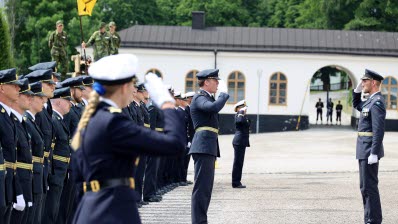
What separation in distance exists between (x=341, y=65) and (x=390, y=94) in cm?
305

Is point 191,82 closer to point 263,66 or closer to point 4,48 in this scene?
point 263,66

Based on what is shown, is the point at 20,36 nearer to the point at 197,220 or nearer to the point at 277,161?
the point at 277,161

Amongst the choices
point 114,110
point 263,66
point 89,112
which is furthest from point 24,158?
point 263,66

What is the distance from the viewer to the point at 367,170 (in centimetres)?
1108

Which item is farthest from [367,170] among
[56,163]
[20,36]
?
[20,36]

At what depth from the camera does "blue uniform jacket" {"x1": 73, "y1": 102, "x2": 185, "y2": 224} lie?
5.19 metres

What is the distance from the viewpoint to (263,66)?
4412cm

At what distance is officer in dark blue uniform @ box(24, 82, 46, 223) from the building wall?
3510 centimetres

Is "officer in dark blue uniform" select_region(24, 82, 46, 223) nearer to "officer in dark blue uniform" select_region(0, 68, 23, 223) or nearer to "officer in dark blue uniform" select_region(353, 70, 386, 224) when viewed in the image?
"officer in dark blue uniform" select_region(0, 68, 23, 223)

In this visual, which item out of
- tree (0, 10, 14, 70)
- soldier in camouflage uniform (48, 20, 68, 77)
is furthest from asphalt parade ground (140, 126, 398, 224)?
tree (0, 10, 14, 70)

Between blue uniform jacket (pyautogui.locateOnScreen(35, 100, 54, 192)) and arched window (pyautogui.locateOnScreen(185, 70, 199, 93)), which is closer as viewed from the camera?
blue uniform jacket (pyautogui.locateOnScreen(35, 100, 54, 192))

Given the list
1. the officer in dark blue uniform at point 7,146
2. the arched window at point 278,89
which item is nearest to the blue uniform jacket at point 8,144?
the officer in dark blue uniform at point 7,146

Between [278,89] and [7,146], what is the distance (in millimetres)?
36702

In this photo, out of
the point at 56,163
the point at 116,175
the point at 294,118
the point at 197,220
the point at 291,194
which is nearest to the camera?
the point at 116,175
